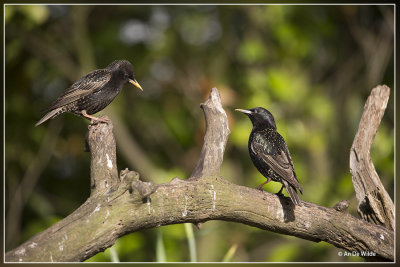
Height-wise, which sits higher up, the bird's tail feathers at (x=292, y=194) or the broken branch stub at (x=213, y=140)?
the broken branch stub at (x=213, y=140)

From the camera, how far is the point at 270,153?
398 cm

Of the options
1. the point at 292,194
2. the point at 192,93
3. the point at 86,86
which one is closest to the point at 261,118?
the point at 292,194

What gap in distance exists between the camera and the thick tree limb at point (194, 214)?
2975 mm

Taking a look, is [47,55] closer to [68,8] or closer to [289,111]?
[68,8]

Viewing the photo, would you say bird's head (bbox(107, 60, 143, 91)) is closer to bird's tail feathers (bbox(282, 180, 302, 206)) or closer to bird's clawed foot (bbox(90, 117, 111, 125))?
bird's clawed foot (bbox(90, 117, 111, 125))

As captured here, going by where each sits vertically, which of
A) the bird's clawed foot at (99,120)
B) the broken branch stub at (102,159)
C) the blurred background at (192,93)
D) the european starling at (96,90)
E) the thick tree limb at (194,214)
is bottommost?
the thick tree limb at (194,214)

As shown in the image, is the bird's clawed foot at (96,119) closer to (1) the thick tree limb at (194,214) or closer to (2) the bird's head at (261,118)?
(1) the thick tree limb at (194,214)

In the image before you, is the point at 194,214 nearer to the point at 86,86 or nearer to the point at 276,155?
the point at 276,155

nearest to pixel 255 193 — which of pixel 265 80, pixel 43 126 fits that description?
pixel 265 80

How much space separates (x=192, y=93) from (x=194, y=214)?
5071 millimetres

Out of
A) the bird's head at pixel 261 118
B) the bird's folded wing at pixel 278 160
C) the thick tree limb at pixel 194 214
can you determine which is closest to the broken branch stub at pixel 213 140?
the thick tree limb at pixel 194 214

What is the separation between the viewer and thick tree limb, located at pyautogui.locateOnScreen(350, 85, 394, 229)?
13.4ft

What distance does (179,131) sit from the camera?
843cm

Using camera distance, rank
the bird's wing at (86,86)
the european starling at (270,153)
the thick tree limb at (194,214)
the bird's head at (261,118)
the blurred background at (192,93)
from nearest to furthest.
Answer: the thick tree limb at (194,214) → the european starling at (270,153) → the bird's wing at (86,86) → the bird's head at (261,118) → the blurred background at (192,93)
